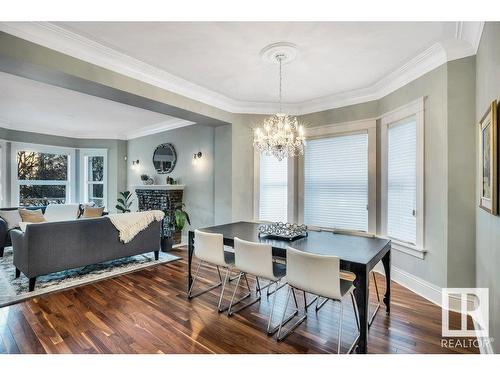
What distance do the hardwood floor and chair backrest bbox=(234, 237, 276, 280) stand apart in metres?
0.48

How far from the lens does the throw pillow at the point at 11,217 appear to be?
467 cm

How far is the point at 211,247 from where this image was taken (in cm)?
271

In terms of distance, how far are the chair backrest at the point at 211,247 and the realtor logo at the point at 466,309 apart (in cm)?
210

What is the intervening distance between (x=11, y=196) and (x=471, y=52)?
339 inches

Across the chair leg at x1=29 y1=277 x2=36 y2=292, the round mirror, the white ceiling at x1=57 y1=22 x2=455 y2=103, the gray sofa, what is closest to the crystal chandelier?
the white ceiling at x1=57 y1=22 x2=455 y2=103

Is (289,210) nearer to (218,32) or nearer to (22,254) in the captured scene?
(218,32)

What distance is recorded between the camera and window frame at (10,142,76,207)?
595cm

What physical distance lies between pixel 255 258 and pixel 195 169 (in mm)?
3475

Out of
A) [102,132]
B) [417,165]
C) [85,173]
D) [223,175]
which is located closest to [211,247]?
[223,175]

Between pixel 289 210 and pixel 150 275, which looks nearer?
pixel 150 275

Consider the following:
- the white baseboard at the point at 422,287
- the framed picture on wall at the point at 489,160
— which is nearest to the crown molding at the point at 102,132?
the white baseboard at the point at 422,287
